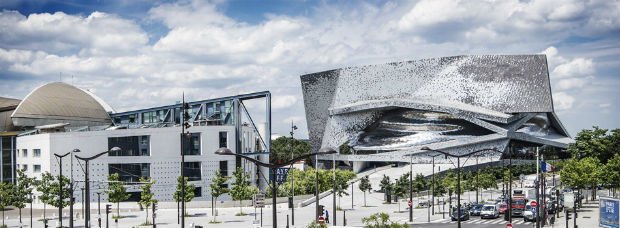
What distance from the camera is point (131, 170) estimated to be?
3607 inches

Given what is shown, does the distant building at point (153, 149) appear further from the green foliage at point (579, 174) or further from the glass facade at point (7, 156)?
the green foliage at point (579, 174)

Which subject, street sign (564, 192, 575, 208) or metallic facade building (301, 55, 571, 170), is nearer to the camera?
street sign (564, 192, 575, 208)

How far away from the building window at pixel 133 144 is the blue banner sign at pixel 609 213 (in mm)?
63998

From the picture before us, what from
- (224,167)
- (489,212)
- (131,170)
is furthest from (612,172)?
(131,170)

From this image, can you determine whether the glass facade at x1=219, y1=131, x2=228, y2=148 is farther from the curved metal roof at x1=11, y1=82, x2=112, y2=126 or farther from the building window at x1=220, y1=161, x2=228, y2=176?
the curved metal roof at x1=11, y1=82, x2=112, y2=126

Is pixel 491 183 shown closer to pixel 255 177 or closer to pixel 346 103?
pixel 255 177

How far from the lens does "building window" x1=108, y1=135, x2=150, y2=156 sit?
91875mm

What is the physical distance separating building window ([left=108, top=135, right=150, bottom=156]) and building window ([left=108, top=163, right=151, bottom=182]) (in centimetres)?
148

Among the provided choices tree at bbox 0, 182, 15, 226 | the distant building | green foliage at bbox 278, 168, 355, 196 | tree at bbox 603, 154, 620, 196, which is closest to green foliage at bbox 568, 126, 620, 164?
tree at bbox 603, 154, 620, 196

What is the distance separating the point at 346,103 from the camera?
140375 millimetres

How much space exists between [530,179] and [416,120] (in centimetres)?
3206

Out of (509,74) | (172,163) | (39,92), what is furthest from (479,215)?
(39,92)

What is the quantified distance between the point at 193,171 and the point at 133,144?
8.52 m

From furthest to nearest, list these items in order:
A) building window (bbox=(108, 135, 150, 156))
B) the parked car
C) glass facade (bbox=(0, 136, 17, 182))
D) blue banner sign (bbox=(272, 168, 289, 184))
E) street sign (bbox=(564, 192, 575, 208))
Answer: blue banner sign (bbox=(272, 168, 289, 184)) → glass facade (bbox=(0, 136, 17, 182)) → building window (bbox=(108, 135, 150, 156)) → the parked car → street sign (bbox=(564, 192, 575, 208))
